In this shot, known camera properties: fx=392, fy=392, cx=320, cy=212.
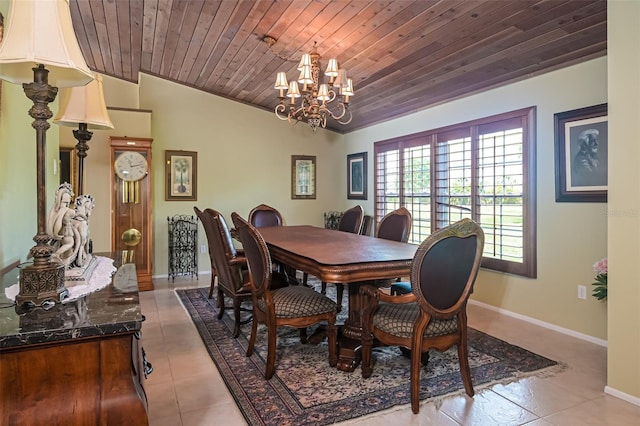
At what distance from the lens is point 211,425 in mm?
2035

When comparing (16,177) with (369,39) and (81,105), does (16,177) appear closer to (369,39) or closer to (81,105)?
(81,105)

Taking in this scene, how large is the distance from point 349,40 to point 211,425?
3.11m

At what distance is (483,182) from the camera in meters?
4.18

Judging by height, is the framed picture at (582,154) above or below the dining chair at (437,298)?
above

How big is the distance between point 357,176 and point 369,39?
316 cm

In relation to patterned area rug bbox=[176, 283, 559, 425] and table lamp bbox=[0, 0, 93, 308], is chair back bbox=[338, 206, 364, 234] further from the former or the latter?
table lamp bbox=[0, 0, 93, 308]

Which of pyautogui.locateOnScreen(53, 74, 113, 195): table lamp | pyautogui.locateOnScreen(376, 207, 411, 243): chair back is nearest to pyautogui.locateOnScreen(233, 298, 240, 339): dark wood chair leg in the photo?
pyautogui.locateOnScreen(376, 207, 411, 243): chair back

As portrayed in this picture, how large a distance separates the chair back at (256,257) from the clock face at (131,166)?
2843 mm

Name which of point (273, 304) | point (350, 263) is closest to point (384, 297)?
point (350, 263)

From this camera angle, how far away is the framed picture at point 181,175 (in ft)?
18.6

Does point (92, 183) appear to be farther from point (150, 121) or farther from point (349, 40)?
point (349, 40)

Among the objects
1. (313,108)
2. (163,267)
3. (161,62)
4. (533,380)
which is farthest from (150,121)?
(533,380)

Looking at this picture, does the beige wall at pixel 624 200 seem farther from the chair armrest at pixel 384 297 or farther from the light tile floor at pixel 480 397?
the chair armrest at pixel 384 297

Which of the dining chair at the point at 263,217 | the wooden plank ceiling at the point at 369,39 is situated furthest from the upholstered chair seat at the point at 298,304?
the dining chair at the point at 263,217
